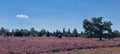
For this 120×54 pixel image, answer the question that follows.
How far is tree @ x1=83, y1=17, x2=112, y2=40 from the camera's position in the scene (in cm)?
8781

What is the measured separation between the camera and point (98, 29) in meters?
88.7

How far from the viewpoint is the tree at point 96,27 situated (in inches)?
3457

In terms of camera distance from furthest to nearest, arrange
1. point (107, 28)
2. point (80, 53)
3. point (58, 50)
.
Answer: point (107, 28)
point (58, 50)
point (80, 53)

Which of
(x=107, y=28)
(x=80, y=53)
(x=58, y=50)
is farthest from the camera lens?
(x=107, y=28)

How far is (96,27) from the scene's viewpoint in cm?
8944

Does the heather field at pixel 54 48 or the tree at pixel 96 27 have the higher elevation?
the tree at pixel 96 27

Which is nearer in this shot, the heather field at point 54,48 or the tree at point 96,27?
the heather field at point 54,48

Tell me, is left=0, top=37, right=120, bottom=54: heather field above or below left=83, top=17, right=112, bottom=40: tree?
below

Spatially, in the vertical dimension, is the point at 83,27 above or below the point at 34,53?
above

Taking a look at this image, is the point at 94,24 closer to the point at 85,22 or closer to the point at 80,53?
the point at 85,22

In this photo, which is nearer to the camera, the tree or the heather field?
the heather field

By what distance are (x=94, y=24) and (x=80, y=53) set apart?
60.1m

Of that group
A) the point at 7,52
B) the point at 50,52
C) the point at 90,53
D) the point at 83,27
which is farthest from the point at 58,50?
the point at 83,27

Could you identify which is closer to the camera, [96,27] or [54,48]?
[54,48]
